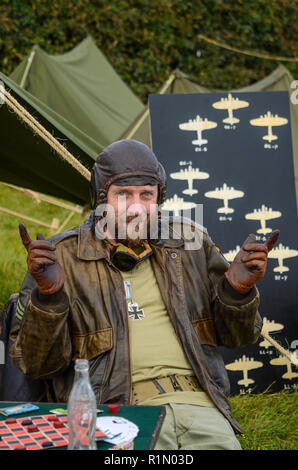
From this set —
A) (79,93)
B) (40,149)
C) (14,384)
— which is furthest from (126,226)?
(79,93)

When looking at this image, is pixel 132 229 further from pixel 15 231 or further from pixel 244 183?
pixel 15 231

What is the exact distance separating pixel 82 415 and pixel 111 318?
0.83 meters

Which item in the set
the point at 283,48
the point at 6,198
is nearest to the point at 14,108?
the point at 6,198

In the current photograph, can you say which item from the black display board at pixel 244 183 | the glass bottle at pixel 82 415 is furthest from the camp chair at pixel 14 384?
the black display board at pixel 244 183

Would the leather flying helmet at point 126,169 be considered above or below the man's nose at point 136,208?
above

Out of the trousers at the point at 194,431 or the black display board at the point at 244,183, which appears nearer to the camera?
the trousers at the point at 194,431

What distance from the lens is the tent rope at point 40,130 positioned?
3507 mm

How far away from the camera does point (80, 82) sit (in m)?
7.48

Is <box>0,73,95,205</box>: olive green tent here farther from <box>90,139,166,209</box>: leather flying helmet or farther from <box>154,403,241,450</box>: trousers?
<box>154,403,241,450</box>: trousers

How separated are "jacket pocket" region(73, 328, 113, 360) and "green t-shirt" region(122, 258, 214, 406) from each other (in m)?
0.09

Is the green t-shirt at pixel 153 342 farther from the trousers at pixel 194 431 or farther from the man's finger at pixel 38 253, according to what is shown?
the man's finger at pixel 38 253

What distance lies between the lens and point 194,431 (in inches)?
95.2

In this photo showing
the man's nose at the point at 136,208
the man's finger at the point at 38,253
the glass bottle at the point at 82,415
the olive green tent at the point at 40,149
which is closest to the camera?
the glass bottle at the point at 82,415
